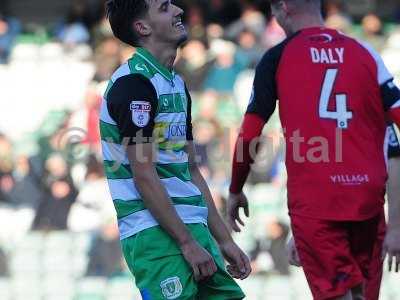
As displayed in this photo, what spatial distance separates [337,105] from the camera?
493cm

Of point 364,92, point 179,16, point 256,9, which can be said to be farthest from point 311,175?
point 256,9

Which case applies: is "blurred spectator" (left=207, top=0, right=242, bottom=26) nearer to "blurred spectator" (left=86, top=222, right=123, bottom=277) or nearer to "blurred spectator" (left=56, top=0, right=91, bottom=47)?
"blurred spectator" (left=56, top=0, right=91, bottom=47)

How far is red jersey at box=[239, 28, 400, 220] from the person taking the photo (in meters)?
4.93

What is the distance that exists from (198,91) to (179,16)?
28.9 ft

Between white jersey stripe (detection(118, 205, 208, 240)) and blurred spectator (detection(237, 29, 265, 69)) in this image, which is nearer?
white jersey stripe (detection(118, 205, 208, 240))

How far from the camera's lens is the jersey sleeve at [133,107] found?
4.25m

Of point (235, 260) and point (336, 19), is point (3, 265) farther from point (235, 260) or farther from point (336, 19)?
point (235, 260)

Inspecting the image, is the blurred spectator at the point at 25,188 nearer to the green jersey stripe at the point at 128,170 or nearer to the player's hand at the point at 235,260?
the player's hand at the point at 235,260

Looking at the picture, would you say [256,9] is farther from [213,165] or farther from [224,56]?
[213,165]

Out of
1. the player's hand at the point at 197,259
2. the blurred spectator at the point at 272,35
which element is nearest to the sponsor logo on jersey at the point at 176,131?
the player's hand at the point at 197,259

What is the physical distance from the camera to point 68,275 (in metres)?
11.8

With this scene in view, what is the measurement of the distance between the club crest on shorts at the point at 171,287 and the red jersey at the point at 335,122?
3.10 ft

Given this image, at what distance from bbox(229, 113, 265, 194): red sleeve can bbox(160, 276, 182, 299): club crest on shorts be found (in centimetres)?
102

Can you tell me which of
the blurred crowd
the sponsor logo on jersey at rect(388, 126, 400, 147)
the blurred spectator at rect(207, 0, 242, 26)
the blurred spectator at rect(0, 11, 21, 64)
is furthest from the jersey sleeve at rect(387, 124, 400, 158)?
the blurred spectator at rect(0, 11, 21, 64)
